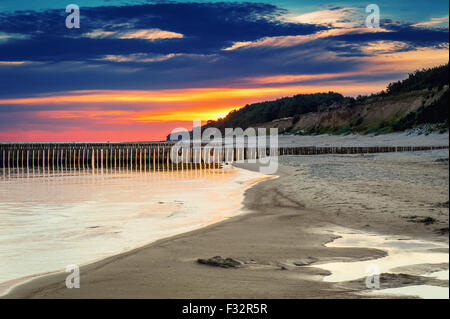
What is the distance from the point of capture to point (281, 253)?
7520 millimetres

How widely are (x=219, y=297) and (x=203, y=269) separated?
50.1 inches

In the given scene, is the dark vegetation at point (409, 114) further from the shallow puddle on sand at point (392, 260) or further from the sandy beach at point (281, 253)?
the shallow puddle on sand at point (392, 260)

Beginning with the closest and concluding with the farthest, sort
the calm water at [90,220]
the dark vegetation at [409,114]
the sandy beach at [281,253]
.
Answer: the sandy beach at [281,253] → the calm water at [90,220] → the dark vegetation at [409,114]

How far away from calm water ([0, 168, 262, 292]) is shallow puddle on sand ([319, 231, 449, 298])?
12.5 ft

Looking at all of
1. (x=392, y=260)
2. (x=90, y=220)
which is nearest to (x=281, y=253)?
(x=392, y=260)

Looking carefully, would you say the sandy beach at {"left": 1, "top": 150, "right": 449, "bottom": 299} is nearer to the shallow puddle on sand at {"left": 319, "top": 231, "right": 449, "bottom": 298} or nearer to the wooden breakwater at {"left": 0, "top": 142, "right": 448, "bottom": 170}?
the shallow puddle on sand at {"left": 319, "top": 231, "right": 449, "bottom": 298}

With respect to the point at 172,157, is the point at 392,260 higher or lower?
higher

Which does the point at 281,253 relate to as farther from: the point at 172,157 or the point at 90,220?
the point at 172,157

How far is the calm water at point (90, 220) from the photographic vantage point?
26.3 feet

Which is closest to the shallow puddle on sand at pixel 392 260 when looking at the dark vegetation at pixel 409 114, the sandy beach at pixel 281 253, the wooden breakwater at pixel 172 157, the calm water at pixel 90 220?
the sandy beach at pixel 281 253

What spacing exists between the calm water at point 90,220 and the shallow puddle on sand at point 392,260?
3.80 meters

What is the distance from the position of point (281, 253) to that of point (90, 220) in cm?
637

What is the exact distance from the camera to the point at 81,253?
818cm
